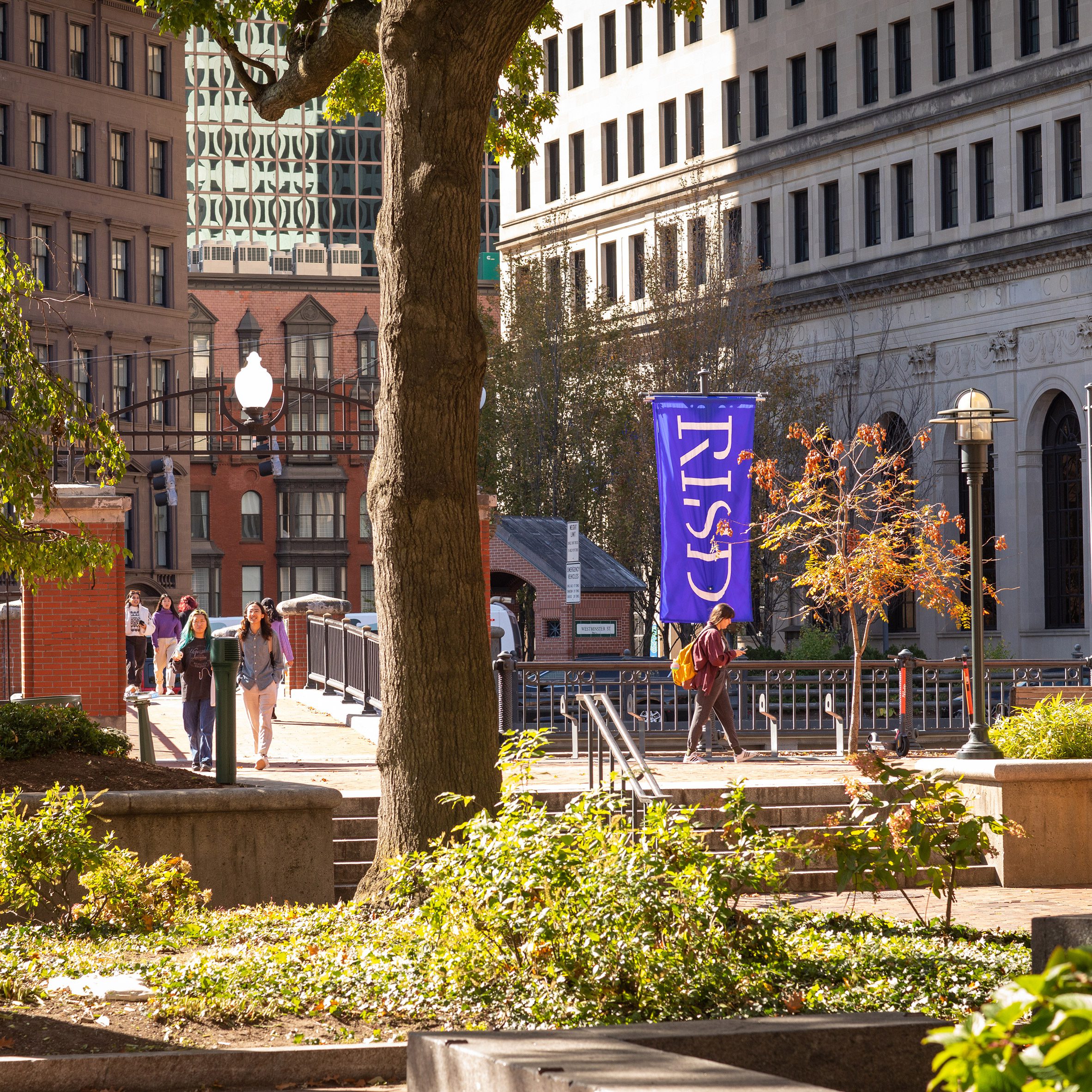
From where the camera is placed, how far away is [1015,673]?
82.4ft

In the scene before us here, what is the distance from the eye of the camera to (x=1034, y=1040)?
97.7 inches

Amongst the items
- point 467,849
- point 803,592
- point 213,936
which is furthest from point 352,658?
point 803,592

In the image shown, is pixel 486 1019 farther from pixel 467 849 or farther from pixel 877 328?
pixel 877 328

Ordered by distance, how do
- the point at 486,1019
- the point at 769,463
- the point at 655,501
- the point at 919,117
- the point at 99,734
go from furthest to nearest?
the point at 919,117 < the point at 655,501 < the point at 769,463 < the point at 99,734 < the point at 486,1019

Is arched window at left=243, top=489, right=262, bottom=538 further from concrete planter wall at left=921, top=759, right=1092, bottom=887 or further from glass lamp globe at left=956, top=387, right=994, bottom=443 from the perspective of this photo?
concrete planter wall at left=921, top=759, right=1092, bottom=887

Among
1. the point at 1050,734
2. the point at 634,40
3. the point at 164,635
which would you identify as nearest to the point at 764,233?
the point at 634,40

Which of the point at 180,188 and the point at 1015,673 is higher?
the point at 180,188

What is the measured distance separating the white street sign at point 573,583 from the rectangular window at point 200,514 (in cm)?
5189

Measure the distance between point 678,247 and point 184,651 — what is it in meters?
40.0

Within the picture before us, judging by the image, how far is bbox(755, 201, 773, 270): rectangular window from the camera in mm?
59469

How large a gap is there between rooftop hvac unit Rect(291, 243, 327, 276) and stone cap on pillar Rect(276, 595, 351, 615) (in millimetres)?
58119

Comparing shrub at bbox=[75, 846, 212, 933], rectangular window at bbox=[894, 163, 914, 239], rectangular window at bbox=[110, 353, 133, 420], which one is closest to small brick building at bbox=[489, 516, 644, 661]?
rectangular window at bbox=[894, 163, 914, 239]

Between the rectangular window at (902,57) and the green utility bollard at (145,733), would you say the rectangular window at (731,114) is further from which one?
the green utility bollard at (145,733)

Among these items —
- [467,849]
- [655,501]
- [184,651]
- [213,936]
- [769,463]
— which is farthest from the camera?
[655,501]
